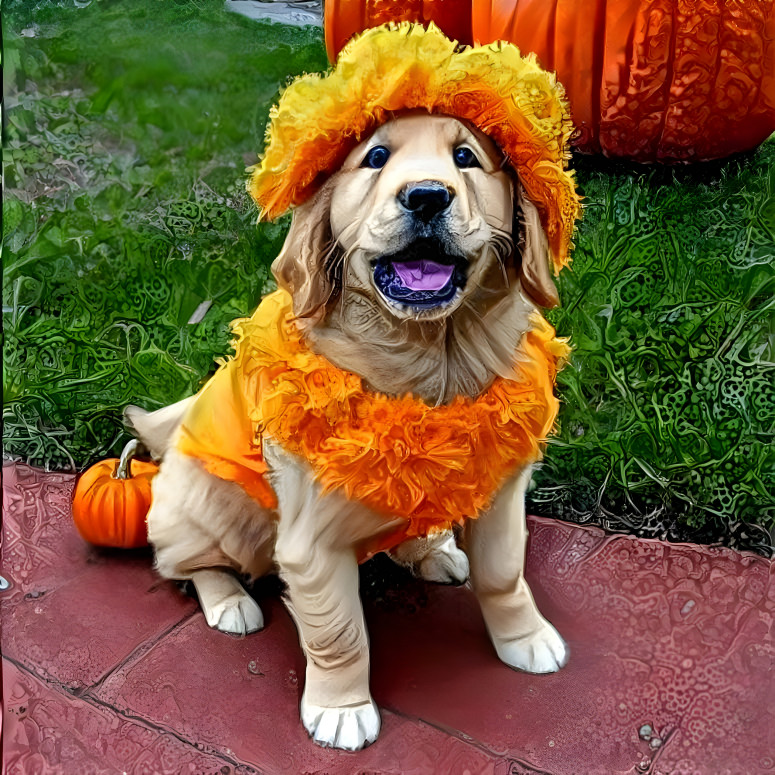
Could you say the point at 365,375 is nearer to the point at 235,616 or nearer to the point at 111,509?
the point at 235,616

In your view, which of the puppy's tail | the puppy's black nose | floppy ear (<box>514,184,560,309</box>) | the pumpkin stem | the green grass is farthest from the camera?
the green grass

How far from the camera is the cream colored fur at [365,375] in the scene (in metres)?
1.05

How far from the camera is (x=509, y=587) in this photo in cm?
140

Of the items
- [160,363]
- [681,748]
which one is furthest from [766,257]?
[160,363]

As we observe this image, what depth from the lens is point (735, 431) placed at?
189 centimetres

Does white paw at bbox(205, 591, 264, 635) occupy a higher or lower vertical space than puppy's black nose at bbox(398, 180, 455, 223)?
lower

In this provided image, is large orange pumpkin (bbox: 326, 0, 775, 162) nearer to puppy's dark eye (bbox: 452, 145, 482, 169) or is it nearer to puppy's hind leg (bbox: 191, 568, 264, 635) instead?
puppy's dark eye (bbox: 452, 145, 482, 169)

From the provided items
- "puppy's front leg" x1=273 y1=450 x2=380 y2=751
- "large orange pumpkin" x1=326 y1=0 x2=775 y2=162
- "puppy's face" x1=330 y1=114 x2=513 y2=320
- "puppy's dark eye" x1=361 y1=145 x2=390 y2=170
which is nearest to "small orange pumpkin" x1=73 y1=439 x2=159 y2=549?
"puppy's front leg" x1=273 y1=450 x2=380 y2=751

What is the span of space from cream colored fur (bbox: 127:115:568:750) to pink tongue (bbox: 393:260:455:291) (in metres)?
0.04

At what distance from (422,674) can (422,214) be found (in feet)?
2.87

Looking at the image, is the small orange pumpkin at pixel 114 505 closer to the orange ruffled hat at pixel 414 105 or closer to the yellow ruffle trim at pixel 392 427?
the yellow ruffle trim at pixel 392 427

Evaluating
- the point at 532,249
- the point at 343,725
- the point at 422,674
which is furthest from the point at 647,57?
the point at 343,725

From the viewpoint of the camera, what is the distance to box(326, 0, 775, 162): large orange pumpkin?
216 cm

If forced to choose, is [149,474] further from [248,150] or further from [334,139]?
[248,150]
